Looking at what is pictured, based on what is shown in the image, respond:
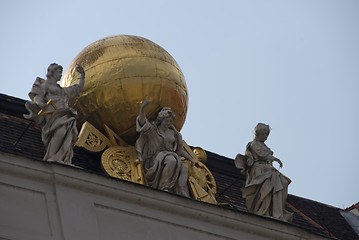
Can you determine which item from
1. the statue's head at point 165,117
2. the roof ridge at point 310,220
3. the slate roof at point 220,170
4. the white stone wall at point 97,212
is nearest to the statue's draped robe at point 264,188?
the slate roof at point 220,170

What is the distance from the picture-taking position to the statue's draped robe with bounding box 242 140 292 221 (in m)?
20.8

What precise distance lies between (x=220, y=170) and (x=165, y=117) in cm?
370

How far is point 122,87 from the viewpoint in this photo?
2188 cm

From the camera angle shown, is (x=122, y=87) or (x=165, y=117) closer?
(x=165, y=117)

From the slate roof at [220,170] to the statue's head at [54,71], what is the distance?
1132 mm

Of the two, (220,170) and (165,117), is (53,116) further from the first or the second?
(220,170)

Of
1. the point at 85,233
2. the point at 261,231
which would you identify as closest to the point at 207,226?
the point at 261,231

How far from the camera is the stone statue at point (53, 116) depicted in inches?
772

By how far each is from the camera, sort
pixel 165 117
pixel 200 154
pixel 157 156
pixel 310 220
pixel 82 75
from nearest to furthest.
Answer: pixel 157 156 → pixel 82 75 → pixel 165 117 → pixel 200 154 → pixel 310 220

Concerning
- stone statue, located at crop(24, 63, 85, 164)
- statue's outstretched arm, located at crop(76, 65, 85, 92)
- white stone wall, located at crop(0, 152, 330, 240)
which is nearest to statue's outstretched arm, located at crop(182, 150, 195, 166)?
white stone wall, located at crop(0, 152, 330, 240)

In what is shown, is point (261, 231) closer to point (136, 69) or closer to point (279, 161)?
point (279, 161)

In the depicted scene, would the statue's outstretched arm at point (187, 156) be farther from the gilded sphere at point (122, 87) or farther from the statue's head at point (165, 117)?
the gilded sphere at point (122, 87)

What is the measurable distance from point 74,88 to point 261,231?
3523 mm

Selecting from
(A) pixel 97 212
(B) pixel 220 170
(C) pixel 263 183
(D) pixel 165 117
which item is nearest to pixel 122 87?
(D) pixel 165 117
